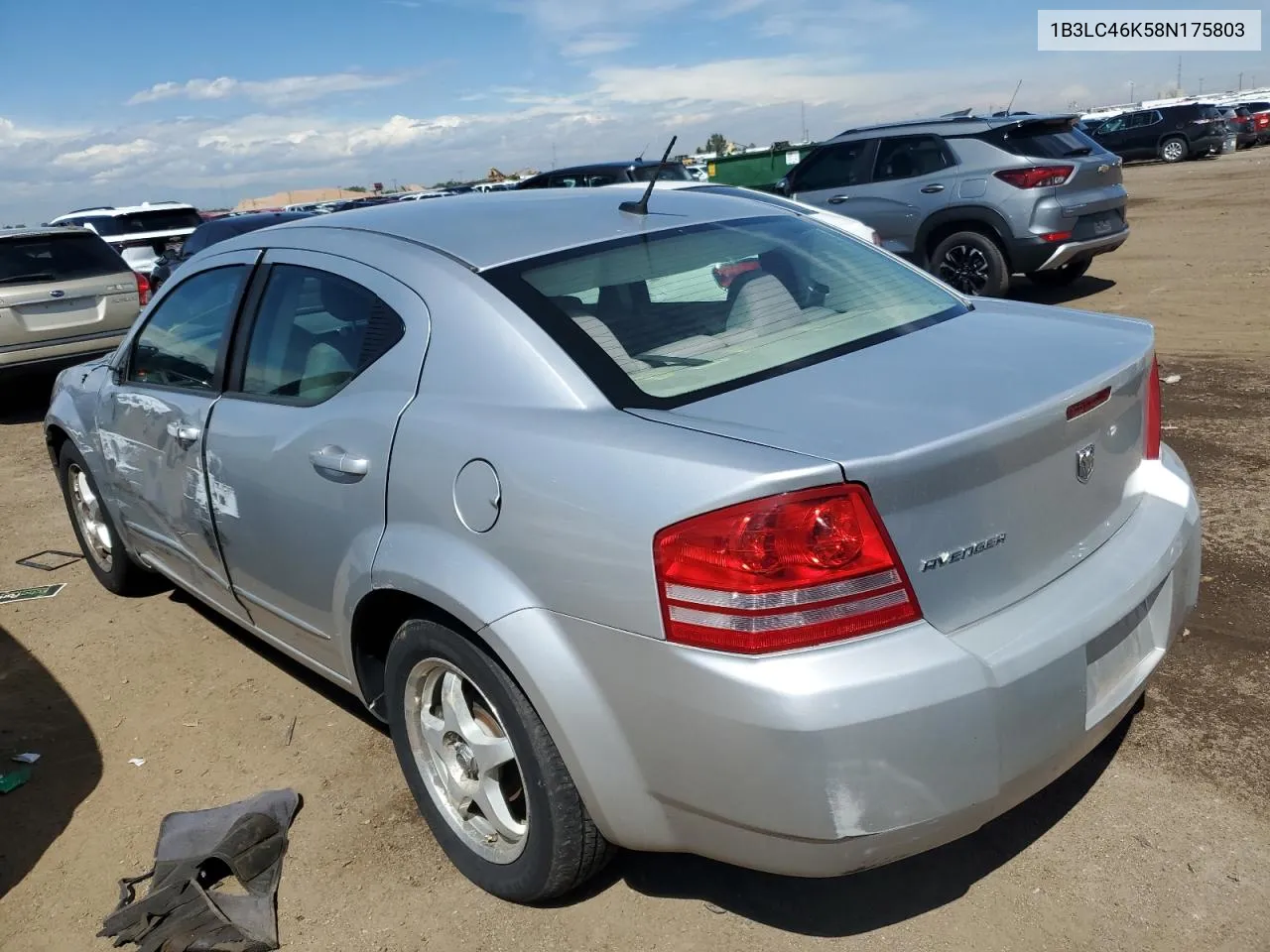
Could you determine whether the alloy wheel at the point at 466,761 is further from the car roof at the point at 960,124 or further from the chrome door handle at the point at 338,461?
the car roof at the point at 960,124

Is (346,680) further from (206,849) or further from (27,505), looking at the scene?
(27,505)

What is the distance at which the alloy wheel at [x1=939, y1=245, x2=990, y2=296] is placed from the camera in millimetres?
10188

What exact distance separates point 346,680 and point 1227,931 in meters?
2.29

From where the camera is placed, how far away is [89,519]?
506 cm

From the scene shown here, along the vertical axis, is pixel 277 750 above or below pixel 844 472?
below

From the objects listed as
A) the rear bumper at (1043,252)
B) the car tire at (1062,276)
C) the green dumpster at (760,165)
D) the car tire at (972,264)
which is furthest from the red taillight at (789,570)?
the green dumpster at (760,165)

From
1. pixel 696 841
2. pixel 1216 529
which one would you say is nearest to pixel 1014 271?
pixel 1216 529

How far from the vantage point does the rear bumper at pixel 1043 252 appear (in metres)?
9.80

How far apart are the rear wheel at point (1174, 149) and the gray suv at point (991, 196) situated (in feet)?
80.2

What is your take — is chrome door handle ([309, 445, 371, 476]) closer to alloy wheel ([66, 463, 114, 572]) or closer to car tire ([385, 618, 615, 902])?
car tire ([385, 618, 615, 902])

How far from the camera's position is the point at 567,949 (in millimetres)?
2537

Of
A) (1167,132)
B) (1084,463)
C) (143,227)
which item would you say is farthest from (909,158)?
(1167,132)

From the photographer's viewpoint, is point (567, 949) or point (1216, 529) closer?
point (567, 949)

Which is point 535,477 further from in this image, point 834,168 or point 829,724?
point 834,168
